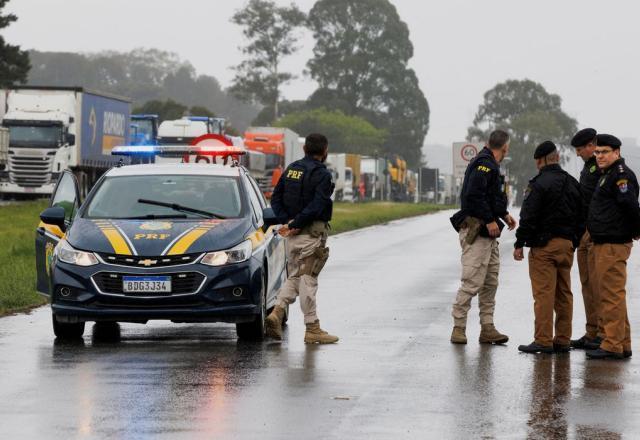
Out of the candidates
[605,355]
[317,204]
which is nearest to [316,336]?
[317,204]

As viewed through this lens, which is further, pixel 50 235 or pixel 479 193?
pixel 50 235

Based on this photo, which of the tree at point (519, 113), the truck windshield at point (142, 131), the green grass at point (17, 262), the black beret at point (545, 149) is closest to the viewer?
the black beret at point (545, 149)

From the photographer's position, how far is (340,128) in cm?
13388

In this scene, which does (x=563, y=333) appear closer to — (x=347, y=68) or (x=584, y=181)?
(x=584, y=181)

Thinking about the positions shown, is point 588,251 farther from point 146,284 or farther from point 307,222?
point 146,284

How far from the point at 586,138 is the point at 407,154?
13221 cm

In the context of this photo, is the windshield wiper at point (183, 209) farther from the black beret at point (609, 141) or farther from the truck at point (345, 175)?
the truck at point (345, 175)

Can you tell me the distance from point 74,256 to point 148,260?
Answer: 673mm

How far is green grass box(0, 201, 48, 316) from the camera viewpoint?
1711 centimetres

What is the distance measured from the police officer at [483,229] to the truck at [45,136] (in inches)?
1509

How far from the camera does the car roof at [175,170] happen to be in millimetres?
14305

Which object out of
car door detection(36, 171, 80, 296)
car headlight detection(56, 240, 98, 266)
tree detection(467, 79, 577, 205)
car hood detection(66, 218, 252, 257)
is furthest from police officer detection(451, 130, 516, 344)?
tree detection(467, 79, 577, 205)

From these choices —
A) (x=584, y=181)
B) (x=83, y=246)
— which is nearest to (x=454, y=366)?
(x=584, y=181)

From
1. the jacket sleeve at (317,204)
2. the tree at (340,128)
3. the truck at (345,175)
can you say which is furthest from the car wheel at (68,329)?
the tree at (340,128)
